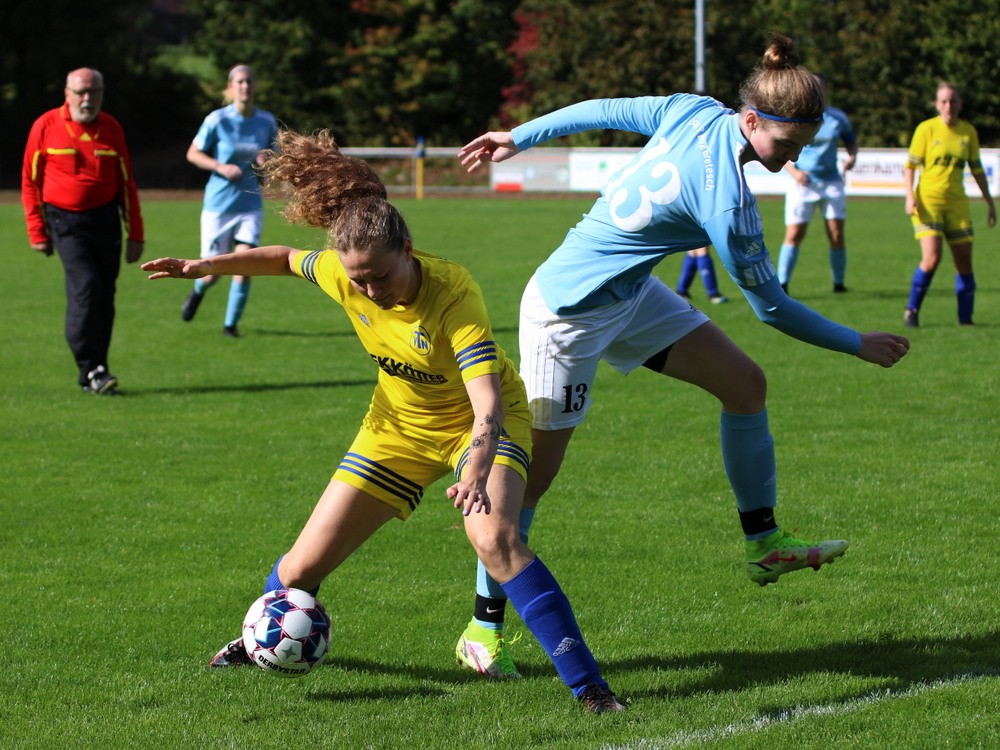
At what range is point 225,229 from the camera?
471 inches

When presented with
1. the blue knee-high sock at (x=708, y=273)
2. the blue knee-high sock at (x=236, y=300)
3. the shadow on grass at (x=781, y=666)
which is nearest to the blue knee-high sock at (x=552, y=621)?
the shadow on grass at (x=781, y=666)

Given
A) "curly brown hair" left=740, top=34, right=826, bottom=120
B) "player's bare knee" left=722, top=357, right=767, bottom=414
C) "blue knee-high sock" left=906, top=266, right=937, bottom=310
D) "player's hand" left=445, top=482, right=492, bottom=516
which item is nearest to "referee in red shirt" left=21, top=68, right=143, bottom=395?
"player's bare knee" left=722, top=357, right=767, bottom=414

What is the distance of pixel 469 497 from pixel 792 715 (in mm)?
1260

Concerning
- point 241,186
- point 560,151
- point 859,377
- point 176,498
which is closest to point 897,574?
point 176,498

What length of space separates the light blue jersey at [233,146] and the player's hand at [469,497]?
855 centimetres

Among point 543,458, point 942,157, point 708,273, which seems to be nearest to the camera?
point 543,458

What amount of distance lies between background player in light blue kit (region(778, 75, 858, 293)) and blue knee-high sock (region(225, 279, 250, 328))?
5458 mm

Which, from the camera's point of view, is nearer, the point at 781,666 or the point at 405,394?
the point at 405,394

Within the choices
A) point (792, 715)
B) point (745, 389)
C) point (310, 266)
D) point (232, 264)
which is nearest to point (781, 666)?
point (792, 715)

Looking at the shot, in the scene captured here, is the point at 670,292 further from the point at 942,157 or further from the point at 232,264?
the point at 942,157

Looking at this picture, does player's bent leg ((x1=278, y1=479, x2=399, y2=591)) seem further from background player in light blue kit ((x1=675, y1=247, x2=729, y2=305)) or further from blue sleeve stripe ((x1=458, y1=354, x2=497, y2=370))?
background player in light blue kit ((x1=675, y1=247, x2=729, y2=305))

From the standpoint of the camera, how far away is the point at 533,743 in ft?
12.6

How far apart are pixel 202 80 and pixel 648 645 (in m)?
52.6

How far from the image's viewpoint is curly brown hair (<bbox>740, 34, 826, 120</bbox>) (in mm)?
4270
